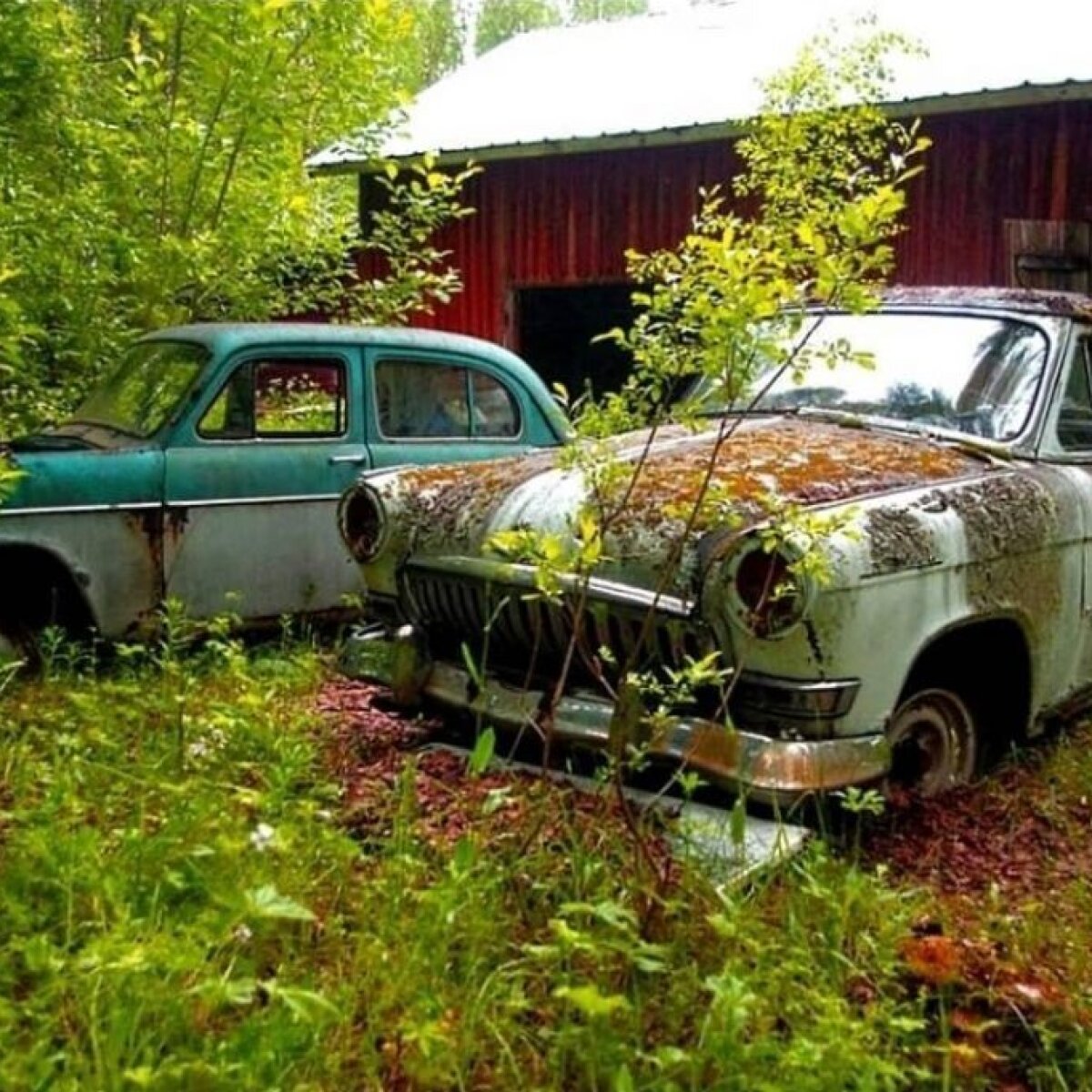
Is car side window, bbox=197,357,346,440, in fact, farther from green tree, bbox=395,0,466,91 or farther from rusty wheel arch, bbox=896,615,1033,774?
green tree, bbox=395,0,466,91

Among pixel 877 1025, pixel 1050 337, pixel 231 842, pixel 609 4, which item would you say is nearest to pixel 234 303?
pixel 1050 337

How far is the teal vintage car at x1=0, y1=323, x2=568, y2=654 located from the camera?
18.3ft

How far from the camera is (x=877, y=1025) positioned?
2854 mm

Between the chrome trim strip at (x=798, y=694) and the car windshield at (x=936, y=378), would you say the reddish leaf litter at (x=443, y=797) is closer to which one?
the chrome trim strip at (x=798, y=694)

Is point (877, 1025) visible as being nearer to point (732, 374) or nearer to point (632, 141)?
point (732, 374)

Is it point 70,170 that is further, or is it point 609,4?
point 609,4

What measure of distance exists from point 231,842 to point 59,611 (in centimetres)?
300

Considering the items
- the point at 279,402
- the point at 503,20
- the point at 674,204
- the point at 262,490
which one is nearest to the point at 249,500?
the point at 262,490

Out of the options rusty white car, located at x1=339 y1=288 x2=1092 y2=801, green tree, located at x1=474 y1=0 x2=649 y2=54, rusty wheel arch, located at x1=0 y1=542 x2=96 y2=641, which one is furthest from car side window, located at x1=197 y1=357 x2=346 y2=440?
green tree, located at x1=474 y1=0 x2=649 y2=54

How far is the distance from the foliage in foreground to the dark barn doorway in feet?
29.7

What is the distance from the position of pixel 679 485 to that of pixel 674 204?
6.84 m

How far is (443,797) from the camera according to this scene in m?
3.93

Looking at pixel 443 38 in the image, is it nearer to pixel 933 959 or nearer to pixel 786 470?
pixel 786 470

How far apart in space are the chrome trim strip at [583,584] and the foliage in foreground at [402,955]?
59 centimetres
